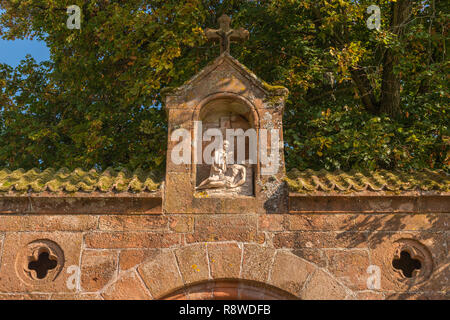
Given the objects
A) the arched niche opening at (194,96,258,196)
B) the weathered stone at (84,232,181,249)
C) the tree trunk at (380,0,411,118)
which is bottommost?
the weathered stone at (84,232,181,249)

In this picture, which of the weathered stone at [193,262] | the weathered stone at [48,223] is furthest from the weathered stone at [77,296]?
the weathered stone at [193,262]

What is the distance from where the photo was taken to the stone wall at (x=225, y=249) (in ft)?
17.1

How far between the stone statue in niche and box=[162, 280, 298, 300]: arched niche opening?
115cm

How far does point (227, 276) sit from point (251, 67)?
5.42 meters

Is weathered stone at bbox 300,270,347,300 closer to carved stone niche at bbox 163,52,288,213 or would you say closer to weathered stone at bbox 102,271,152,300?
carved stone niche at bbox 163,52,288,213

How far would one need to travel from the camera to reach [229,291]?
5.27 m

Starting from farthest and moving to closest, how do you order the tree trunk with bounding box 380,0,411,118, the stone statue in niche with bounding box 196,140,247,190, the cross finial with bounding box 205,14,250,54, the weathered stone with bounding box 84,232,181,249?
the tree trunk with bounding box 380,0,411,118 < the cross finial with bounding box 205,14,250,54 < the stone statue in niche with bounding box 196,140,247,190 < the weathered stone with bounding box 84,232,181,249

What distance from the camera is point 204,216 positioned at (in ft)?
18.0

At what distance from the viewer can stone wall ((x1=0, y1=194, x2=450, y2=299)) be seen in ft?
17.1

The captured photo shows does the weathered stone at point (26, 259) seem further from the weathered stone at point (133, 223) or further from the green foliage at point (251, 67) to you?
the green foliage at point (251, 67)

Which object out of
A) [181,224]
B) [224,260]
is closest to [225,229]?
[224,260]

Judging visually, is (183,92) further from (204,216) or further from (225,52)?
(204,216)

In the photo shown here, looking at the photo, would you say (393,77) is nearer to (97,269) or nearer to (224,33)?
(224,33)

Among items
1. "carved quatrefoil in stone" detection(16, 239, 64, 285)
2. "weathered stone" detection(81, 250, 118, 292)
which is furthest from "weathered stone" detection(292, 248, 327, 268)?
"carved quatrefoil in stone" detection(16, 239, 64, 285)
